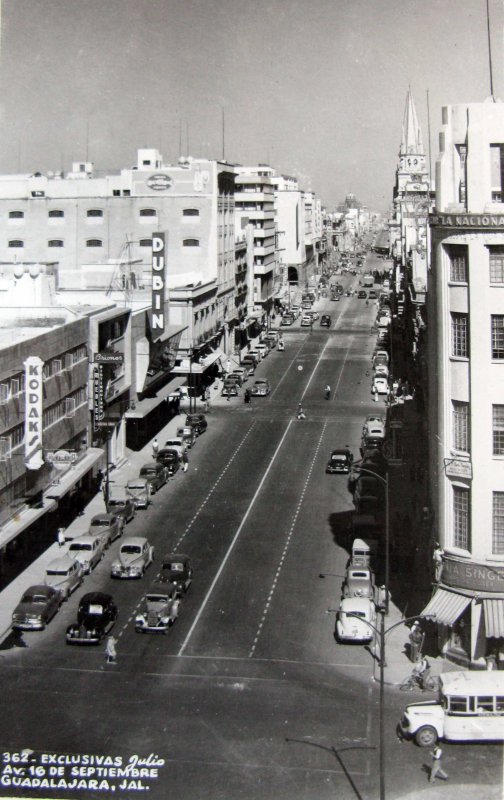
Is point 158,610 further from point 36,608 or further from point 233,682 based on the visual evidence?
point 233,682

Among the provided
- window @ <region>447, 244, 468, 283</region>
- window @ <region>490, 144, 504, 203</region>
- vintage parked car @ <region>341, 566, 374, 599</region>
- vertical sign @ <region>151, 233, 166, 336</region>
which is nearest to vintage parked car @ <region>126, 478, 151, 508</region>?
vintage parked car @ <region>341, 566, 374, 599</region>

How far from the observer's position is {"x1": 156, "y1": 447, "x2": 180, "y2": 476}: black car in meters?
73.4

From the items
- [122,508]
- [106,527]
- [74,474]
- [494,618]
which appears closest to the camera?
[494,618]

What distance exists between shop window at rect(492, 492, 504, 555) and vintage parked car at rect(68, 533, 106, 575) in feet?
73.7

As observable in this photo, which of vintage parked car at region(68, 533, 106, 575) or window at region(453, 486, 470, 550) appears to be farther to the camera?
vintage parked car at region(68, 533, 106, 575)

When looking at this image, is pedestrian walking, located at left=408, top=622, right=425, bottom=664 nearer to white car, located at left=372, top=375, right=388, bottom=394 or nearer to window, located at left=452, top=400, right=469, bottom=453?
window, located at left=452, top=400, right=469, bottom=453

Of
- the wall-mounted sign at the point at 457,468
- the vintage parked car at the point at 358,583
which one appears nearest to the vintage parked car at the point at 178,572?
the vintage parked car at the point at 358,583

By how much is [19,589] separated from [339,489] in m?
26.2

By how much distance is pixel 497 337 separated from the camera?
39719 millimetres

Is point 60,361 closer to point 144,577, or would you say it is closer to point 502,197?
point 144,577

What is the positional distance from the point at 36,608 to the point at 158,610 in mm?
5498

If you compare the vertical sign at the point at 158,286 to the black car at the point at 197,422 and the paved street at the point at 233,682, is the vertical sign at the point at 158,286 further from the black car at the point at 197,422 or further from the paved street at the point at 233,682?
the paved street at the point at 233,682

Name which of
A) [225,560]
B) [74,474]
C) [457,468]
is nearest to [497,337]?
[457,468]

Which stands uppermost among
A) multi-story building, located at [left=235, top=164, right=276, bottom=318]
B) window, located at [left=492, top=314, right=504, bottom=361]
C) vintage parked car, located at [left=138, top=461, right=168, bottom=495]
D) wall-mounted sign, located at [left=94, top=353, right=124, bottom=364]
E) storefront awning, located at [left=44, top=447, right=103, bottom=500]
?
multi-story building, located at [left=235, top=164, right=276, bottom=318]
